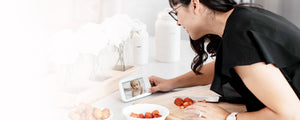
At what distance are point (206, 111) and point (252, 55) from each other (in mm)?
244

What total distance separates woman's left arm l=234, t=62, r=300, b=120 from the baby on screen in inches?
17.7

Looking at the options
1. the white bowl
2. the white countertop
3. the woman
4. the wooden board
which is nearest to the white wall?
the white countertop

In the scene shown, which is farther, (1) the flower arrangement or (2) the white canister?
(2) the white canister

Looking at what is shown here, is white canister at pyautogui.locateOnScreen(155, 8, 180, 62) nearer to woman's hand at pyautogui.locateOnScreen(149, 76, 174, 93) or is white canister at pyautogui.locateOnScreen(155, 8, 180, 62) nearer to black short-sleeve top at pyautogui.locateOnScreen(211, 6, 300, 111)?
woman's hand at pyautogui.locateOnScreen(149, 76, 174, 93)

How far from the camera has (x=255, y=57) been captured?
875 millimetres

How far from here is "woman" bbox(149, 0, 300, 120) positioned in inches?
34.5

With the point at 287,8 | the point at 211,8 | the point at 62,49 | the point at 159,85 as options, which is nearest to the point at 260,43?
the point at 211,8

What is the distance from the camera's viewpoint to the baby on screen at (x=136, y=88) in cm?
121

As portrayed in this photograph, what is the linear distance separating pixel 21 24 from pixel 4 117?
244mm

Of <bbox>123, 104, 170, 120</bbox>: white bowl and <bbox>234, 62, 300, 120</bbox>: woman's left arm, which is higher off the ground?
<bbox>234, 62, 300, 120</bbox>: woman's left arm

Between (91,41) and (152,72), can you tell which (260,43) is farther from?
(152,72)

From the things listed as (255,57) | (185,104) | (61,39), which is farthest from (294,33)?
(61,39)

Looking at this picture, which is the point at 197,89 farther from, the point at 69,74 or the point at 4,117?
the point at 4,117

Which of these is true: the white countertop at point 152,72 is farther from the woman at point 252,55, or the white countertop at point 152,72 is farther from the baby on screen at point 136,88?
the woman at point 252,55
